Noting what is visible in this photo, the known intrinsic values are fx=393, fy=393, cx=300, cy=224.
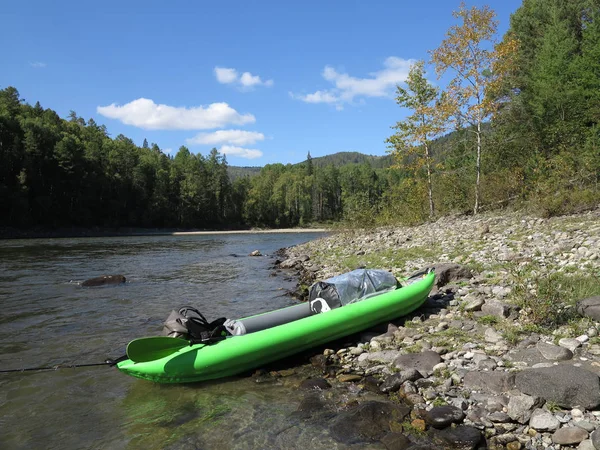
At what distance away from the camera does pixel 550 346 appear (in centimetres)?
470

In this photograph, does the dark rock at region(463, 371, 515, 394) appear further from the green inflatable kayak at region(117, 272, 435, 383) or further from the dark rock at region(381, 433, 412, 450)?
the green inflatable kayak at region(117, 272, 435, 383)

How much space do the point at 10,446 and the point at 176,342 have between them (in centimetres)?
198

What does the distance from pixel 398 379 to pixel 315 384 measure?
1059 mm

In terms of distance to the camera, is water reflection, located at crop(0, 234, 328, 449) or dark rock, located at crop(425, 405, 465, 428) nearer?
dark rock, located at crop(425, 405, 465, 428)

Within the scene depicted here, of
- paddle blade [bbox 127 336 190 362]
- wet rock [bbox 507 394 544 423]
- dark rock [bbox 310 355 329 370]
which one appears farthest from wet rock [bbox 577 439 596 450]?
paddle blade [bbox 127 336 190 362]

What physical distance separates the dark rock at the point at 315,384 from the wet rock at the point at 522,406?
2066mm

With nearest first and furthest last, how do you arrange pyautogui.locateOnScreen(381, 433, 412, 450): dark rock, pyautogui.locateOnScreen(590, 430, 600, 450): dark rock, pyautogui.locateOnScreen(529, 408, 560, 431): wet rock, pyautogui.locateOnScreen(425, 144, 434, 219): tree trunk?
pyautogui.locateOnScreen(590, 430, 600, 450): dark rock → pyautogui.locateOnScreen(529, 408, 560, 431): wet rock → pyautogui.locateOnScreen(381, 433, 412, 450): dark rock → pyautogui.locateOnScreen(425, 144, 434, 219): tree trunk

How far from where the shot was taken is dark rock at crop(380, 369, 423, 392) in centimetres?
457

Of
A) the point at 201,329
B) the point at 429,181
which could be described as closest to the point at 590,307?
the point at 201,329

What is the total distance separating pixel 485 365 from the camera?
15.1 ft

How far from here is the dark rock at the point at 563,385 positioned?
3554mm

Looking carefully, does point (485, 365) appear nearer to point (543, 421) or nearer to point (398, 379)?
point (398, 379)

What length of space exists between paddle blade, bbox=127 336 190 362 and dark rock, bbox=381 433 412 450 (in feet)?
9.79

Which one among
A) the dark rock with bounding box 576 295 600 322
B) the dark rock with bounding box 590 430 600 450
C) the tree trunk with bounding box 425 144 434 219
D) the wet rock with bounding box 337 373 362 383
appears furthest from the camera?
the tree trunk with bounding box 425 144 434 219
